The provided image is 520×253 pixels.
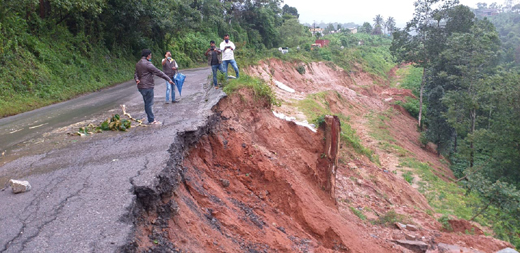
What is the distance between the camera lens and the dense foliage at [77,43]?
13.0m

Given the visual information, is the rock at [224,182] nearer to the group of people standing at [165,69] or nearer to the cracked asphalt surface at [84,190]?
the cracked asphalt surface at [84,190]

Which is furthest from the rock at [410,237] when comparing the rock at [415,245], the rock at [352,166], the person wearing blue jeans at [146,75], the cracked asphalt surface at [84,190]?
the person wearing blue jeans at [146,75]

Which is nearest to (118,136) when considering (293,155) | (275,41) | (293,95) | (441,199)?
(293,155)

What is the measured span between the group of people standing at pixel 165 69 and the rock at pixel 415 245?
627 cm

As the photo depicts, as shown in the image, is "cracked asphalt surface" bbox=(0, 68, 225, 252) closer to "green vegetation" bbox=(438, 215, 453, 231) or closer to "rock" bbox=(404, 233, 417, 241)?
"rock" bbox=(404, 233, 417, 241)

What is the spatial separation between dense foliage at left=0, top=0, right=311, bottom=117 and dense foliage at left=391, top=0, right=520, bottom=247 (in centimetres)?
1247

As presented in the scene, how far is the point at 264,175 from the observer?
25.0ft

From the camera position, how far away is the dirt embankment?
4539mm

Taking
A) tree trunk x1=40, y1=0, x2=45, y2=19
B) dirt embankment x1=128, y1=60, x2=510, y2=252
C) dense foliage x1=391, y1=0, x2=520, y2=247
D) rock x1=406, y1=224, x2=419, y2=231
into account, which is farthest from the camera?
tree trunk x1=40, y1=0, x2=45, y2=19

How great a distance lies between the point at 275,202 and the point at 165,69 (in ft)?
16.1

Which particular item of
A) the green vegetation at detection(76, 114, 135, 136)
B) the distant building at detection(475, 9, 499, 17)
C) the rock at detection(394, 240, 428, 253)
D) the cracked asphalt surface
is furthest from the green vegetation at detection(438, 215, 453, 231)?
the distant building at detection(475, 9, 499, 17)

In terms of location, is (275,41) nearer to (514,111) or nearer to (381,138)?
(381,138)

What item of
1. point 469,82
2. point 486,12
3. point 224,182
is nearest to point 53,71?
point 224,182

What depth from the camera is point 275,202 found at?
24.3 ft
